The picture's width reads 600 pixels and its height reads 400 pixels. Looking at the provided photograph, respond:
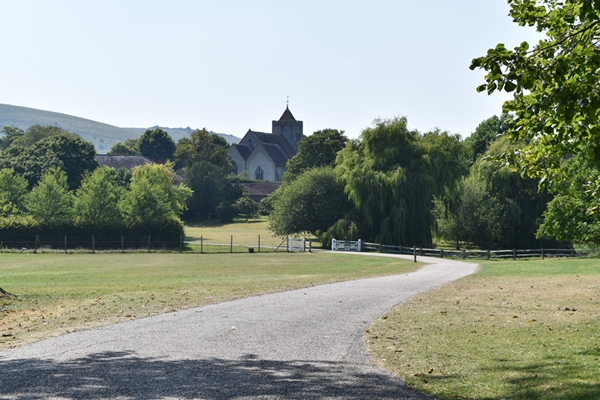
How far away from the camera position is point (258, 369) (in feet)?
36.3

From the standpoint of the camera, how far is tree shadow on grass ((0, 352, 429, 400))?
9.45 m

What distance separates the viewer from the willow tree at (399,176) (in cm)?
6319

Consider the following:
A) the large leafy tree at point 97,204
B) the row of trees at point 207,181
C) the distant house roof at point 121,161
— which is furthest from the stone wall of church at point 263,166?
the large leafy tree at point 97,204

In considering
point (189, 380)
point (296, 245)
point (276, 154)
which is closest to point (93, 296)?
point (189, 380)

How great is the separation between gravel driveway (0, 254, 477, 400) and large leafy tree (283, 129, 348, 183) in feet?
291

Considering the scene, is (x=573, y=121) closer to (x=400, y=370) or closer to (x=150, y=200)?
(x=400, y=370)

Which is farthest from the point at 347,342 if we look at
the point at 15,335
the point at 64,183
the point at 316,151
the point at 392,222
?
the point at 316,151

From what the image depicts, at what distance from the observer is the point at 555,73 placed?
12203mm

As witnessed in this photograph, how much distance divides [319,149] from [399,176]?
148ft

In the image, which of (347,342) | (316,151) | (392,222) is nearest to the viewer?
(347,342)

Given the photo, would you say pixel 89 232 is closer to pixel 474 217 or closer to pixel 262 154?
pixel 474 217

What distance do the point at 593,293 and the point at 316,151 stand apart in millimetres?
84932

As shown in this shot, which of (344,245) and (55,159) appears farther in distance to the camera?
(55,159)

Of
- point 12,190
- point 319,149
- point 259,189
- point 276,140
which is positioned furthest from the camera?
point 276,140
